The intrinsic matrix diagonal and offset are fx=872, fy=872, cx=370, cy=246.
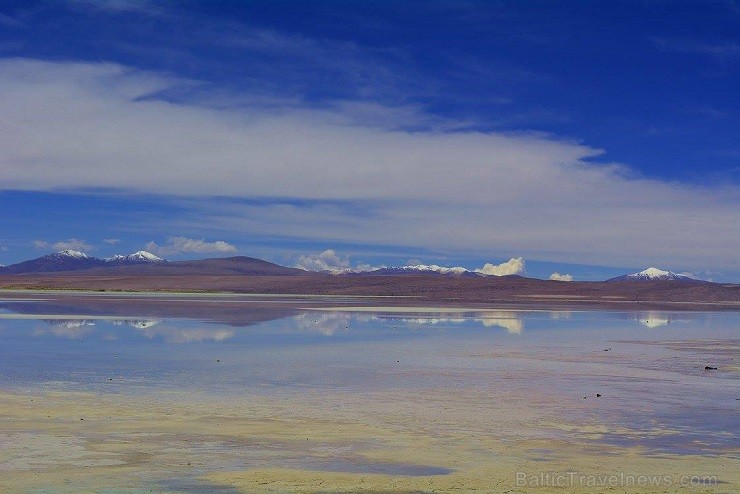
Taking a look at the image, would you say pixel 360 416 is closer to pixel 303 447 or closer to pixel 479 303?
pixel 303 447

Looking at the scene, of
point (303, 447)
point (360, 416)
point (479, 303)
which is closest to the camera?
point (303, 447)

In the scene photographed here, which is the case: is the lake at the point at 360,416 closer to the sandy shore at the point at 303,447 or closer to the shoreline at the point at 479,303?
the sandy shore at the point at 303,447

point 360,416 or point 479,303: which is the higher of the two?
point 479,303

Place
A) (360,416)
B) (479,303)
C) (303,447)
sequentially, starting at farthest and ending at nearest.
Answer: (479,303) < (360,416) < (303,447)

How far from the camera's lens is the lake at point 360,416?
10.4m

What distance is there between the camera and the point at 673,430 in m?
13.8

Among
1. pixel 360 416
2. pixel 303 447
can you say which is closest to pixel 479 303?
pixel 360 416

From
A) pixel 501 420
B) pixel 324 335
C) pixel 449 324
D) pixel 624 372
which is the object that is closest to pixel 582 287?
pixel 449 324

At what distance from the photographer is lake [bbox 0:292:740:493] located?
34.2 feet

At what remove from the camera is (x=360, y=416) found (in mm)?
14719

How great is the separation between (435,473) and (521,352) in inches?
665

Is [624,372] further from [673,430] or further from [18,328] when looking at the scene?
[18,328]

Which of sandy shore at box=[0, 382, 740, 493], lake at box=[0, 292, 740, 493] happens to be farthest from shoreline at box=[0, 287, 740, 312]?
sandy shore at box=[0, 382, 740, 493]

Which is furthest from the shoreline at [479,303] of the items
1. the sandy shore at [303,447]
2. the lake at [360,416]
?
the sandy shore at [303,447]
